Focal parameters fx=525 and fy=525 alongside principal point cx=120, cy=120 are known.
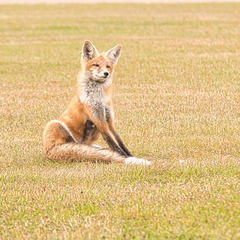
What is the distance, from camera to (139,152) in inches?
308

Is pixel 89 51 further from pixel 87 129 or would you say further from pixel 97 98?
pixel 87 129

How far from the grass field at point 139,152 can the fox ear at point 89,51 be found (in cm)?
154

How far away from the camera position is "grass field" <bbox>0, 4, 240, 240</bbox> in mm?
5043

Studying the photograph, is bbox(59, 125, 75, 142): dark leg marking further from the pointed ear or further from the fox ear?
the pointed ear

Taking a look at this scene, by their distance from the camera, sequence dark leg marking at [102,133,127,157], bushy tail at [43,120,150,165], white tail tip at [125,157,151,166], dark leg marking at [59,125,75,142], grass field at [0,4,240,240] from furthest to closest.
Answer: dark leg marking at [59,125,75,142] < dark leg marking at [102,133,127,157] < bushy tail at [43,120,150,165] < white tail tip at [125,157,151,166] < grass field at [0,4,240,240]

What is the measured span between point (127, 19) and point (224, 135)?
23484mm

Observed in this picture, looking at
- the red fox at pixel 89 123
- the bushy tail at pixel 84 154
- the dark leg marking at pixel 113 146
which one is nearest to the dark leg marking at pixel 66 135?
the red fox at pixel 89 123

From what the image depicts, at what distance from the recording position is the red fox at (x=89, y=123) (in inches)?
285

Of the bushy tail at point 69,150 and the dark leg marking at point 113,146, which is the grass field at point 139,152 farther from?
the dark leg marking at point 113,146

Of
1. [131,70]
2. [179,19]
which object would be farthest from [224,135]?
[179,19]

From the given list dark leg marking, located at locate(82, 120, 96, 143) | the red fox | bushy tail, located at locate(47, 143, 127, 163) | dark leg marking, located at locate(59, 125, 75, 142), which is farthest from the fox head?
bushy tail, located at locate(47, 143, 127, 163)

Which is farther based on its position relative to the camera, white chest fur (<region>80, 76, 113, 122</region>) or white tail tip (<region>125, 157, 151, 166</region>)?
white chest fur (<region>80, 76, 113, 122</region>)

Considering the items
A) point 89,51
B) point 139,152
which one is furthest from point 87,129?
point 89,51

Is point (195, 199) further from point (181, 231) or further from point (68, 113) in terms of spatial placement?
point (68, 113)
